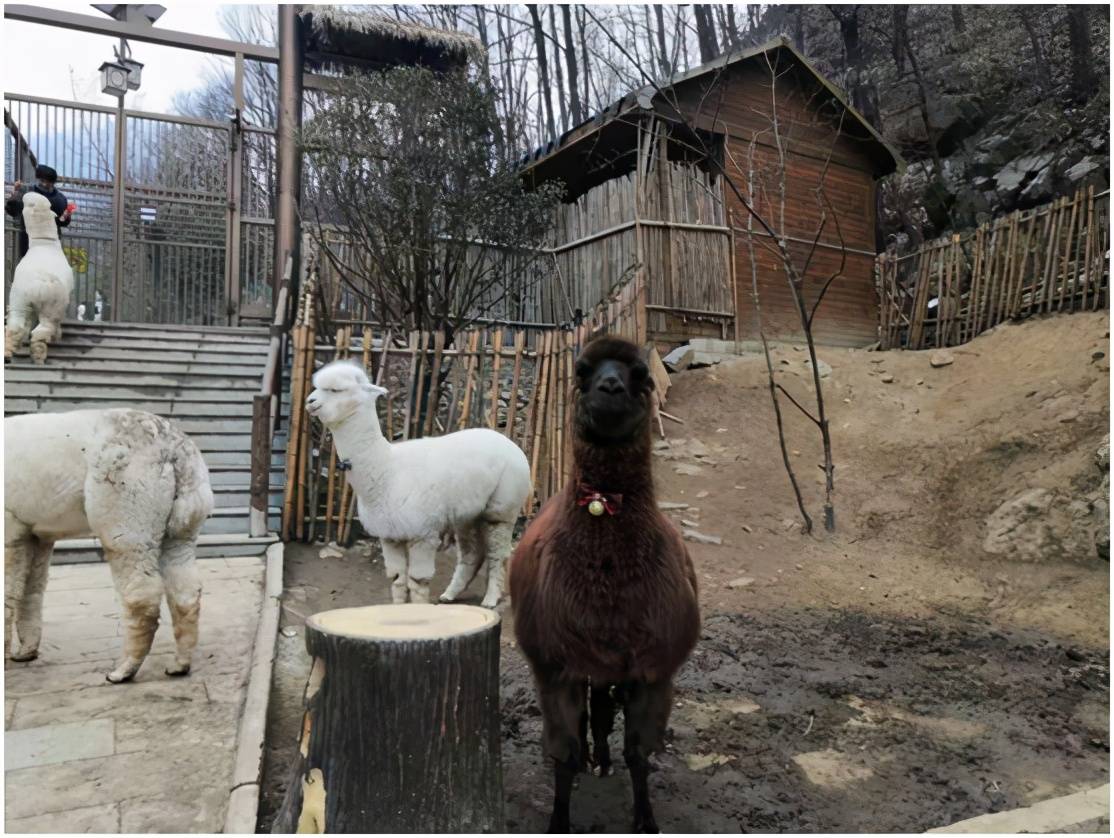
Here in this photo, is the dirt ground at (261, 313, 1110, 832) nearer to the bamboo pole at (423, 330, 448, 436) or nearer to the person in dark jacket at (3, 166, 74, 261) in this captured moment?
the bamboo pole at (423, 330, 448, 436)

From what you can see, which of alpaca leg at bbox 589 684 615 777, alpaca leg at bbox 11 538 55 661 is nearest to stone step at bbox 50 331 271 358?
alpaca leg at bbox 11 538 55 661

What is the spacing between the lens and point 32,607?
3609 millimetres

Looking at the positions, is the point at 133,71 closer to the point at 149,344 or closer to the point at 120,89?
the point at 120,89

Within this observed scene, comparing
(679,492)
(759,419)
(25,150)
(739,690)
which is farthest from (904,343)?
(25,150)

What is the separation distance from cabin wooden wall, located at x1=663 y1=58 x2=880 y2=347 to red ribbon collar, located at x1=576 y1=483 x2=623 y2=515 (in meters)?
9.82

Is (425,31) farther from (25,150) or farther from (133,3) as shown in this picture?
(25,150)

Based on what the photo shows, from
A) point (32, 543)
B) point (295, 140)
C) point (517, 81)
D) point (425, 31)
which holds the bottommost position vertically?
point (32, 543)

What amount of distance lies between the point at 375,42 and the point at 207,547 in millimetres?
9316

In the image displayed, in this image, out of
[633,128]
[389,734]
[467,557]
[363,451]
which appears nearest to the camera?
[389,734]

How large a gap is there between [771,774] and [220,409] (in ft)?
23.8

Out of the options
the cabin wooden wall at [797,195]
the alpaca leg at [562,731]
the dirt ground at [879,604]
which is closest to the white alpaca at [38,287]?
the dirt ground at [879,604]

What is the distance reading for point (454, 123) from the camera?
8305 mm

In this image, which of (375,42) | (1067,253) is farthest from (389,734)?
(375,42)

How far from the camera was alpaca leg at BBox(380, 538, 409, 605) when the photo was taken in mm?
4523
